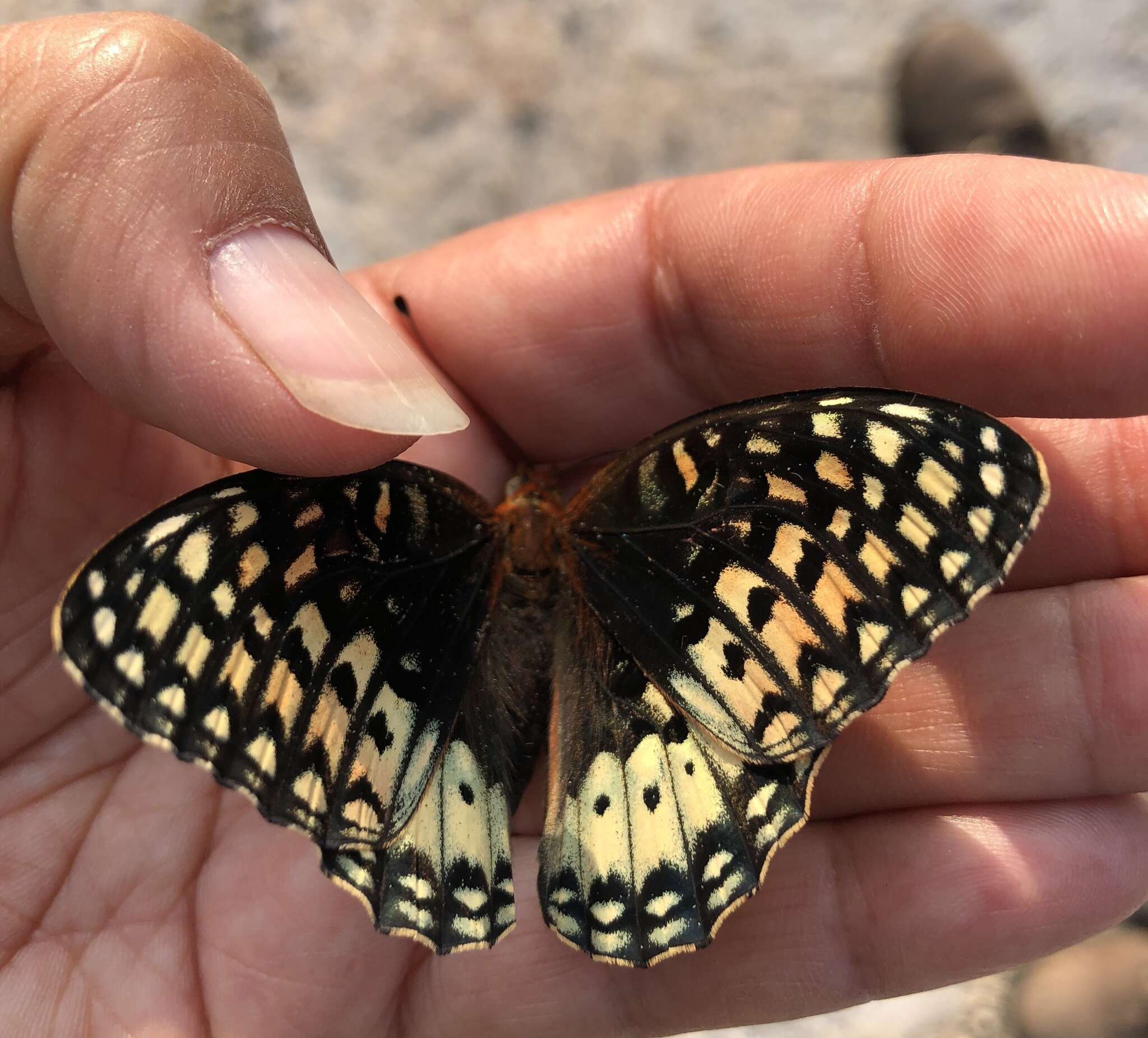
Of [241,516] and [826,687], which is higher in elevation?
[241,516]

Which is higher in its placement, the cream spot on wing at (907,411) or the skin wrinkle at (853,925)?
the cream spot on wing at (907,411)

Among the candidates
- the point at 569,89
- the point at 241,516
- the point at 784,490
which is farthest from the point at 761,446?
the point at 569,89

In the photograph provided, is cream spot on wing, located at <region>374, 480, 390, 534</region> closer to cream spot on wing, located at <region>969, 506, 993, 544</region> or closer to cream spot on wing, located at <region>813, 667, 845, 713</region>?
cream spot on wing, located at <region>813, 667, 845, 713</region>

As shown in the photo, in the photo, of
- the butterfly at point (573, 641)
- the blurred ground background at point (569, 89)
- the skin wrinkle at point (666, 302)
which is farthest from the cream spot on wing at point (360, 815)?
the blurred ground background at point (569, 89)

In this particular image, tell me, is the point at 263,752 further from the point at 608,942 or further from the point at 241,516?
the point at 608,942

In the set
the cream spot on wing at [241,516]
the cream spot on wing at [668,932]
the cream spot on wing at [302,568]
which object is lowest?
the cream spot on wing at [668,932]

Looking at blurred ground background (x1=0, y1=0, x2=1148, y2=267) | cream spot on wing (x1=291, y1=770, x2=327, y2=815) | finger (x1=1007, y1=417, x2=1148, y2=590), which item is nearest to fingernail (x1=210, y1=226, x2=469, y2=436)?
cream spot on wing (x1=291, y1=770, x2=327, y2=815)

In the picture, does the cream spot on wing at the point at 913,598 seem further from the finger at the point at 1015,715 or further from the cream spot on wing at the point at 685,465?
the finger at the point at 1015,715
